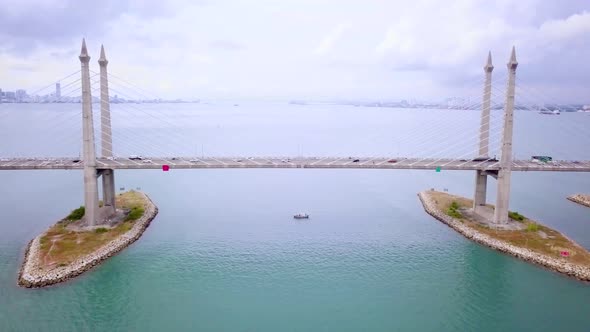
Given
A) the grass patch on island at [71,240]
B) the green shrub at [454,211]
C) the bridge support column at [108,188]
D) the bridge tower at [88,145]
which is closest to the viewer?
the grass patch on island at [71,240]

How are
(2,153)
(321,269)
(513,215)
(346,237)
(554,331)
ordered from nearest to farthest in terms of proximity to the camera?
(554,331)
(321,269)
(346,237)
(513,215)
(2,153)

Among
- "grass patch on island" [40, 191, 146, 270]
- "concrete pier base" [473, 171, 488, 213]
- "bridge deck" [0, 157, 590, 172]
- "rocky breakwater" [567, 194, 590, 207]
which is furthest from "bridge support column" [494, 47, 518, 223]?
"grass patch on island" [40, 191, 146, 270]

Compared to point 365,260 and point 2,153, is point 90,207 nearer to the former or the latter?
point 365,260

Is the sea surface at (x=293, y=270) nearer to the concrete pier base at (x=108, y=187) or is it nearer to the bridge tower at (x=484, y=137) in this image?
the concrete pier base at (x=108, y=187)

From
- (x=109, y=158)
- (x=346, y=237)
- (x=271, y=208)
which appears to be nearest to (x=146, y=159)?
(x=109, y=158)

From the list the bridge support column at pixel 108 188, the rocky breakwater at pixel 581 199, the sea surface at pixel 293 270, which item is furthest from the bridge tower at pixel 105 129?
the rocky breakwater at pixel 581 199

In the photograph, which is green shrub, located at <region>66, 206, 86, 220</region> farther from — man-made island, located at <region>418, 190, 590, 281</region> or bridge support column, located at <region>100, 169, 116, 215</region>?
man-made island, located at <region>418, 190, 590, 281</region>

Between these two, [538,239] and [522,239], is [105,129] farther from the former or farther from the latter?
[538,239]

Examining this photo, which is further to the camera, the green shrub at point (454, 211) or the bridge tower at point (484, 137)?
the green shrub at point (454, 211)

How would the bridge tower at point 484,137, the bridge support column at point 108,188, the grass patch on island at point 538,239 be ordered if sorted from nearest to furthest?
the grass patch on island at point 538,239, the bridge support column at point 108,188, the bridge tower at point 484,137
